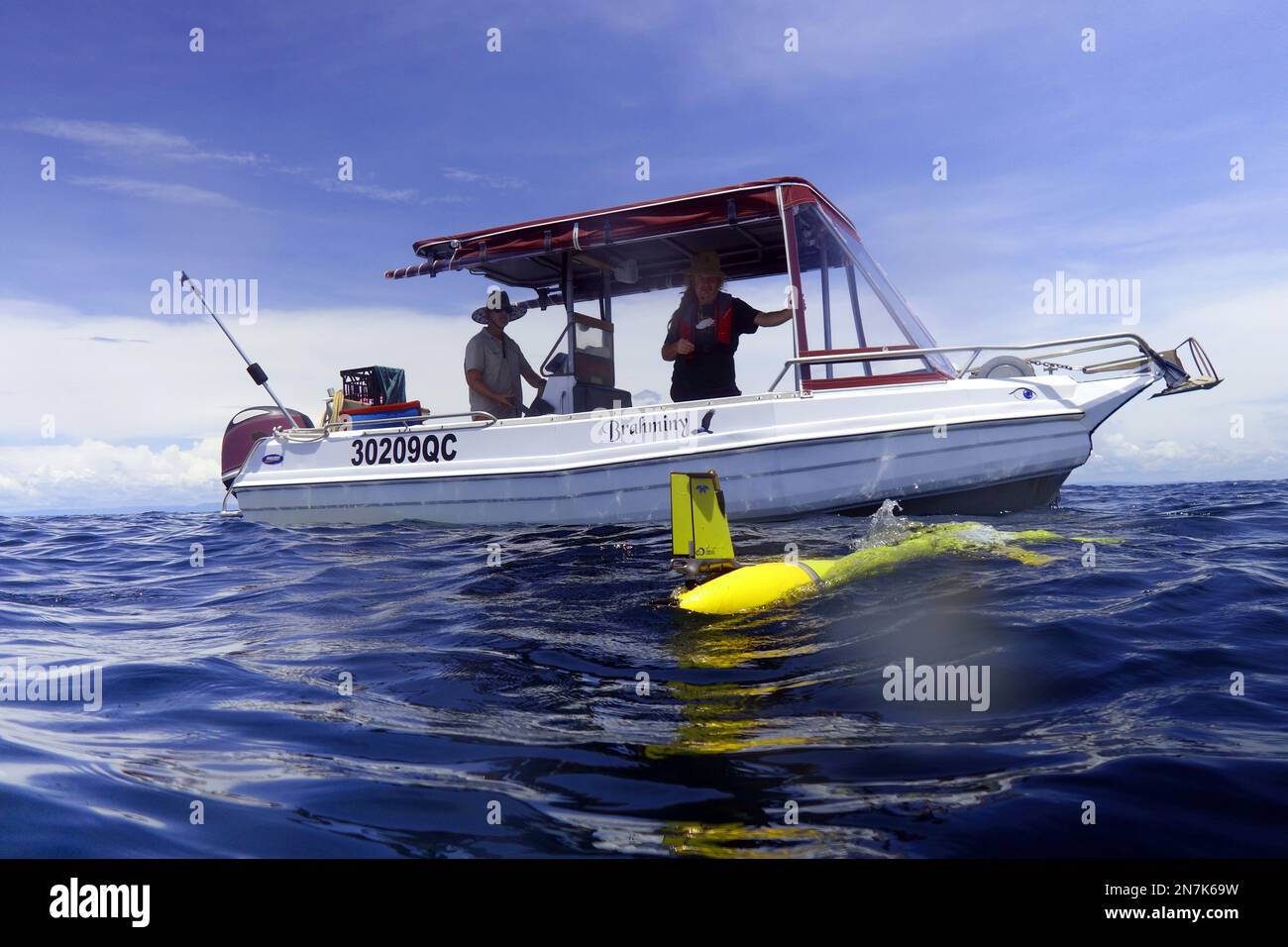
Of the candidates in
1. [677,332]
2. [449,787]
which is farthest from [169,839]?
[677,332]

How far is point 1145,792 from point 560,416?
6.22m

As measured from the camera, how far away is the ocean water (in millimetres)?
1979

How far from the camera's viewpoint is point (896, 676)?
3.11m

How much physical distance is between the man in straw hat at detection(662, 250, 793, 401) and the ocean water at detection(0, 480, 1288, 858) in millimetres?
2819

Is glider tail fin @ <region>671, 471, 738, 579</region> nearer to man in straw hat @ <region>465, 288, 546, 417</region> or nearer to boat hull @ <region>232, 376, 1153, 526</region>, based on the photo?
boat hull @ <region>232, 376, 1153, 526</region>

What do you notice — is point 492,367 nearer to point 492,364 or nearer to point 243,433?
point 492,364

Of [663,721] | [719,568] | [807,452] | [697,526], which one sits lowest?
[663,721]

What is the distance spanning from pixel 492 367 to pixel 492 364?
3 centimetres

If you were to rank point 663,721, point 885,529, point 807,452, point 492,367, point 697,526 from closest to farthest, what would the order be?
point 663,721
point 697,526
point 885,529
point 807,452
point 492,367

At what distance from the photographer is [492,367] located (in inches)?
345

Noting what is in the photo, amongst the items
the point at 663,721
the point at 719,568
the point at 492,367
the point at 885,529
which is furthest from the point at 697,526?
the point at 492,367

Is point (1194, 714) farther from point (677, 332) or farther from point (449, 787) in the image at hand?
point (677, 332)

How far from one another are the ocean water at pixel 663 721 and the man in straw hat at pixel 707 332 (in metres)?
2.82
